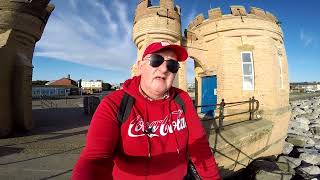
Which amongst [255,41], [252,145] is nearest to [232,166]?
[252,145]

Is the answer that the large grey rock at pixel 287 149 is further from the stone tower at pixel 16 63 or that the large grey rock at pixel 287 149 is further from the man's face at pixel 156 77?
the man's face at pixel 156 77

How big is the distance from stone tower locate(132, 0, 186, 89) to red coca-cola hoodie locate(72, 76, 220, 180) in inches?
324

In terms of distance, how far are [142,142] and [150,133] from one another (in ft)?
0.30

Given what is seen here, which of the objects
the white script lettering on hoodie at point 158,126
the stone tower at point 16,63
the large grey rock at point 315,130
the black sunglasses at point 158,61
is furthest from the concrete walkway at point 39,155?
the large grey rock at point 315,130

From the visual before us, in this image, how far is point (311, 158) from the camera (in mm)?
12422

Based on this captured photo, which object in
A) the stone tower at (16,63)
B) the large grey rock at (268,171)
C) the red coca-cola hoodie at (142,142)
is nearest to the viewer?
the red coca-cola hoodie at (142,142)

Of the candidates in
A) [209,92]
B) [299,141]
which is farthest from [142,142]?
[299,141]

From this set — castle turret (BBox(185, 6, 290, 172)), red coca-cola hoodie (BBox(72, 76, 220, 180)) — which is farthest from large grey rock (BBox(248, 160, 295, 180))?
red coca-cola hoodie (BBox(72, 76, 220, 180))

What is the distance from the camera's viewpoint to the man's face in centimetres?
220

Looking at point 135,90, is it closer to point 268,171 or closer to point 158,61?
point 158,61

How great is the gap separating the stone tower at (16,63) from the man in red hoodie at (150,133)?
798 centimetres

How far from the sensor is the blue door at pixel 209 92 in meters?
13.0

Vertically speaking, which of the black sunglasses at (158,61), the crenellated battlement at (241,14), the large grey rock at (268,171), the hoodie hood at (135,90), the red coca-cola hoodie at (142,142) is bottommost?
the large grey rock at (268,171)

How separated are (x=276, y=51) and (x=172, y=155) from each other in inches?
464
